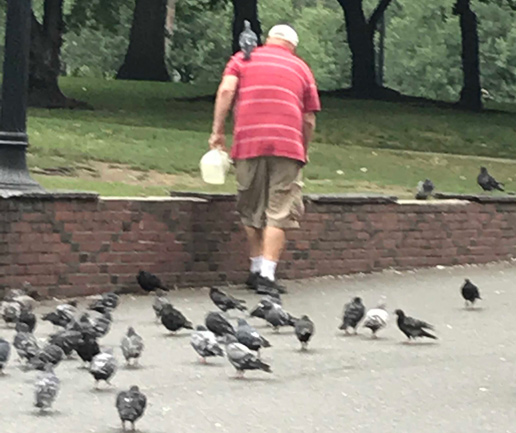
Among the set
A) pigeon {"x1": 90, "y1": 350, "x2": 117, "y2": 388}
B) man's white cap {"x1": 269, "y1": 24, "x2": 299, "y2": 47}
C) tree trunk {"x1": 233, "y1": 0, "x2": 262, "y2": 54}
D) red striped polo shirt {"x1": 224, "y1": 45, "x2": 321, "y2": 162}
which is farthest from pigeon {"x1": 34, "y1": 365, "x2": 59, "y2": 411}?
tree trunk {"x1": 233, "y1": 0, "x2": 262, "y2": 54}

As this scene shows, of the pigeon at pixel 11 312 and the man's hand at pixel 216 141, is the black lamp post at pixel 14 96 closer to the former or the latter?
the man's hand at pixel 216 141

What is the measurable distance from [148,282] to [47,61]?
18.9 metres

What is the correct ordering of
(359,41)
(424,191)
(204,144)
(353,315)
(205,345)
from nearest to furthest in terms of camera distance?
1. (205,345)
2. (353,315)
3. (424,191)
4. (204,144)
5. (359,41)

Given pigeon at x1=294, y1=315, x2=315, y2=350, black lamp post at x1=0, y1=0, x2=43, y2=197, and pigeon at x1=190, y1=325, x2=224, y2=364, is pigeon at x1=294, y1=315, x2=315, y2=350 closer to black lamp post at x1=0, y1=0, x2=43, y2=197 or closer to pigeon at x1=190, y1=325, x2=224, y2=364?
pigeon at x1=190, y1=325, x2=224, y2=364

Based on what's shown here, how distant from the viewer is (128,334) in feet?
33.2

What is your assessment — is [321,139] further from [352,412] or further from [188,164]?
[352,412]

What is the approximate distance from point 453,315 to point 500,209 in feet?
14.0

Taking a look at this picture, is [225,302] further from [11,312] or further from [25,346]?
[25,346]

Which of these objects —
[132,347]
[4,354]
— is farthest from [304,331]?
[4,354]

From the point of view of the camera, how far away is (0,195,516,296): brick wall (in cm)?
1306

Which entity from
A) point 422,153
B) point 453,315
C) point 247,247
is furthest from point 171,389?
point 422,153

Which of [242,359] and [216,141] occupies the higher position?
[216,141]

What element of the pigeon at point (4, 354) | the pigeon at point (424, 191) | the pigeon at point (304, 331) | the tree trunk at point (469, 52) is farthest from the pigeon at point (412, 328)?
the tree trunk at point (469, 52)

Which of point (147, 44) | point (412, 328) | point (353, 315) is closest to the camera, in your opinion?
point (412, 328)
